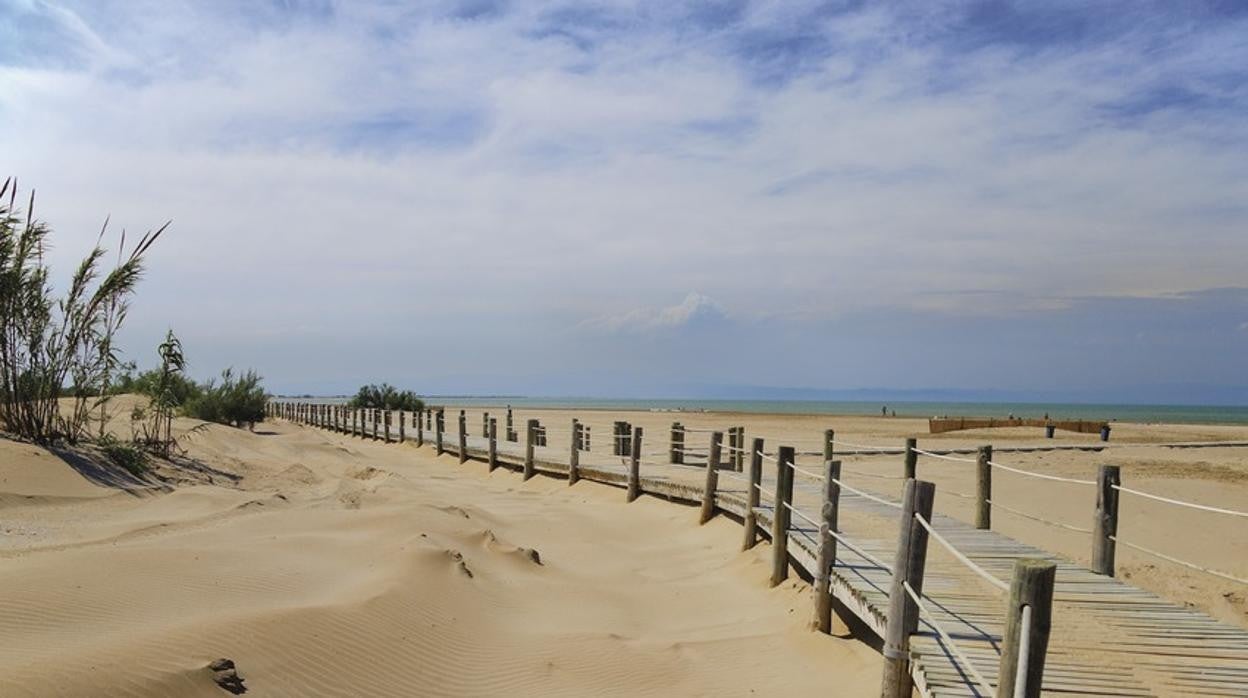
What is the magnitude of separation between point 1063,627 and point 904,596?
120cm

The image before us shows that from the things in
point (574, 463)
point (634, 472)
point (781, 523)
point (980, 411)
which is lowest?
point (980, 411)

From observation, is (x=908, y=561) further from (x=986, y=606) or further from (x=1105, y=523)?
(x=1105, y=523)

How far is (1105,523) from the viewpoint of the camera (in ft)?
22.3

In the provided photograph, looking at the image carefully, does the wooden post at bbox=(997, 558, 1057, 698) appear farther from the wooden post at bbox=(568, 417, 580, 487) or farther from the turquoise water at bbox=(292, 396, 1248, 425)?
the turquoise water at bbox=(292, 396, 1248, 425)

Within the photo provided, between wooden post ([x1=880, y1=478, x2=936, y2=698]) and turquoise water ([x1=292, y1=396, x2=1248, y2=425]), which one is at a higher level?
wooden post ([x1=880, y1=478, x2=936, y2=698])

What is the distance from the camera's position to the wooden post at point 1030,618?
3139 mm

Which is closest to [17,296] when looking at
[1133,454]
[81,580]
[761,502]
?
[81,580]

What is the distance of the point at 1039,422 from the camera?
1455 inches

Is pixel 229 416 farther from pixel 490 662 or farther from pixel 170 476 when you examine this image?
pixel 490 662

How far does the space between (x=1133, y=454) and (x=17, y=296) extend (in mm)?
23618

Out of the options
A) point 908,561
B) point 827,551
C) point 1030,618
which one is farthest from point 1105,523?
point 1030,618

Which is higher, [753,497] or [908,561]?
[908,561]

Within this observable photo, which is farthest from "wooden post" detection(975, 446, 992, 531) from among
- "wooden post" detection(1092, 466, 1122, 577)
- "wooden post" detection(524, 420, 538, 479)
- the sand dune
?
"wooden post" detection(524, 420, 538, 479)

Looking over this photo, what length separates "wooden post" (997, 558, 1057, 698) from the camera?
314 centimetres
